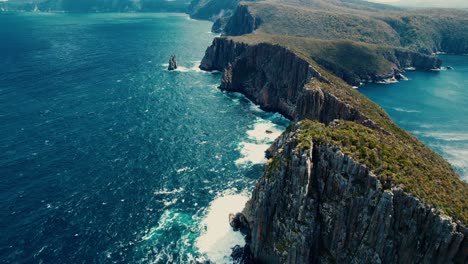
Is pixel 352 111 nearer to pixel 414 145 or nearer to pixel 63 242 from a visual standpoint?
pixel 414 145

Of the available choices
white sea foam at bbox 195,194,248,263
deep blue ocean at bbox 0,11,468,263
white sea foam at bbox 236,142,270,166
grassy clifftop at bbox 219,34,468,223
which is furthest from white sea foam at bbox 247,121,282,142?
grassy clifftop at bbox 219,34,468,223

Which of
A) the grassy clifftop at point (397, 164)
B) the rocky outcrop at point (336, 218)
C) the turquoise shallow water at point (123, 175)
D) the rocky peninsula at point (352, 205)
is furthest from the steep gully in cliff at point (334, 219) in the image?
the turquoise shallow water at point (123, 175)

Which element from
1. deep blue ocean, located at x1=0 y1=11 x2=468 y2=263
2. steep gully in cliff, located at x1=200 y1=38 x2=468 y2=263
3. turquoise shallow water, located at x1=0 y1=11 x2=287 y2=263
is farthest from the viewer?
deep blue ocean, located at x1=0 y1=11 x2=468 y2=263

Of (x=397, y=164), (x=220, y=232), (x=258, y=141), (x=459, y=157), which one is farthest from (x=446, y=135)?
(x=220, y=232)

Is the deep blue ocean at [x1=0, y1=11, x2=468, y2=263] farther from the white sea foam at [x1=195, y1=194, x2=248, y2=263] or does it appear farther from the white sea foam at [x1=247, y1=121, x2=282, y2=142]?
the white sea foam at [x1=247, y1=121, x2=282, y2=142]

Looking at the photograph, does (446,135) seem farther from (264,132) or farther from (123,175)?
(123,175)

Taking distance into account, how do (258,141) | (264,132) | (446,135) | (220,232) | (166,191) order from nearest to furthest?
(220,232) → (166,191) → (258,141) → (264,132) → (446,135)

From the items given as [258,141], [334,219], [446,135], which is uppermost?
[334,219]
